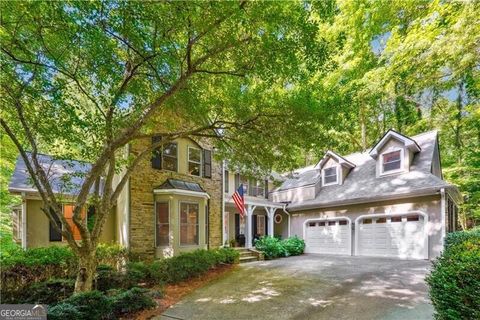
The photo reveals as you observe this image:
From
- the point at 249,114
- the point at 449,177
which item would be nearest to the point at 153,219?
the point at 249,114

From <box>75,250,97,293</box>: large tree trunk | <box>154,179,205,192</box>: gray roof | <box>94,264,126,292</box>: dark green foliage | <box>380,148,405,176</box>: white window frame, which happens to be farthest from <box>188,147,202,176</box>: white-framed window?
<box>380,148,405,176</box>: white window frame

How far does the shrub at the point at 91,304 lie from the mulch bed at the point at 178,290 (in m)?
0.61

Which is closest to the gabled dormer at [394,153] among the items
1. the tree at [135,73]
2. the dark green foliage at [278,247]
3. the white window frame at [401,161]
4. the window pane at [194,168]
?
the white window frame at [401,161]

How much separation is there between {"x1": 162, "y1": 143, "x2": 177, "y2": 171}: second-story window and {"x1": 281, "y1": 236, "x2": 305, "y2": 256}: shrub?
7.32 metres

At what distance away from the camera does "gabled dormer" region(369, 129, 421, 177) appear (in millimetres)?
12680

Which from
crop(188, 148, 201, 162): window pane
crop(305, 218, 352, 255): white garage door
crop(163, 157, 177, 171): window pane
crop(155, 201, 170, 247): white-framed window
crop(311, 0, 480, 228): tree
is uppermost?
crop(311, 0, 480, 228): tree

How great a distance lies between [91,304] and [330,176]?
13.8 meters

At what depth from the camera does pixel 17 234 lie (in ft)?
37.1

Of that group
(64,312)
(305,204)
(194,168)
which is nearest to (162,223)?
(194,168)

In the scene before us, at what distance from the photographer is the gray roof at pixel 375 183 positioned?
1147 cm

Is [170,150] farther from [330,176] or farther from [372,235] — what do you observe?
[372,235]

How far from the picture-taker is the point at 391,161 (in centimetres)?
1335

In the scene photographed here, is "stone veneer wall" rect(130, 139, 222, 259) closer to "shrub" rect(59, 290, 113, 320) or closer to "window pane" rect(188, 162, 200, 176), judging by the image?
"window pane" rect(188, 162, 200, 176)

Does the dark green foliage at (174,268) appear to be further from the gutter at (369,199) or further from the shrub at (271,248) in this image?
the gutter at (369,199)
